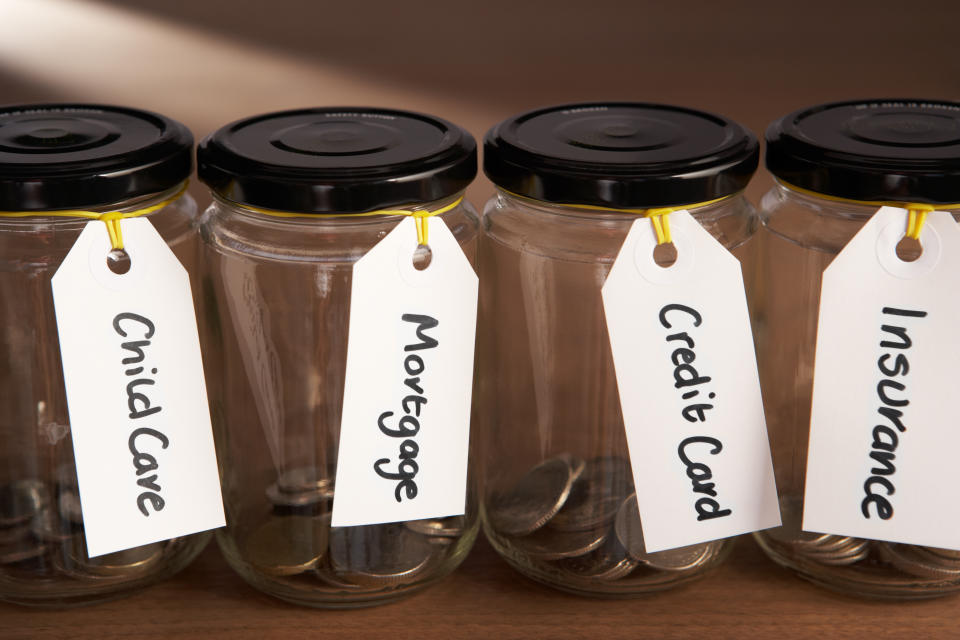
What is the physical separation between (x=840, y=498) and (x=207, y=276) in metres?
0.44

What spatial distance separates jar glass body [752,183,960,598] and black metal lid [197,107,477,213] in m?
0.23

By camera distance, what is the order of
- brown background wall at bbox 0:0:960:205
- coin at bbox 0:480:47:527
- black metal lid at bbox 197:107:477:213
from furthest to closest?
brown background wall at bbox 0:0:960:205 → coin at bbox 0:480:47:527 → black metal lid at bbox 197:107:477:213

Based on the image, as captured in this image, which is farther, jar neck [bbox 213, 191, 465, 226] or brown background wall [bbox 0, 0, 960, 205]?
brown background wall [bbox 0, 0, 960, 205]

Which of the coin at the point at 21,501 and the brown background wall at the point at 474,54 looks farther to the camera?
the brown background wall at the point at 474,54

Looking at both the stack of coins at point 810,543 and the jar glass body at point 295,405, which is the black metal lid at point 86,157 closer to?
the jar glass body at point 295,405

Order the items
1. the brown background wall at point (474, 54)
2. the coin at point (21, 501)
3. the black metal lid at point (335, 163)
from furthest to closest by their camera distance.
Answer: the brown background wall at point (474, 54) → the coin at point (21, 501) → the black metal lid at point (335, 163)

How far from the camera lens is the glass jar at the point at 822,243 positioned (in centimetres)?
62

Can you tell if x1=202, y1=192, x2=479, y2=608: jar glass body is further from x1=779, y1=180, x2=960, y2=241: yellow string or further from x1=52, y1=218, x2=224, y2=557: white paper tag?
x1=779, y1=180, x2=960, y2=241: yellow string

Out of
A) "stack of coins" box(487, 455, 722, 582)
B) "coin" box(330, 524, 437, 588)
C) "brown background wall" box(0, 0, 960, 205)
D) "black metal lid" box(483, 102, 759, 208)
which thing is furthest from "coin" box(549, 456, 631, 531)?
"brown background wall" box(0, 0, 960, 205)

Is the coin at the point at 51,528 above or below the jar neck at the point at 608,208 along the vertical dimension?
below

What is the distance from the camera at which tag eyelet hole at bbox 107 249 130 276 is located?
65cm

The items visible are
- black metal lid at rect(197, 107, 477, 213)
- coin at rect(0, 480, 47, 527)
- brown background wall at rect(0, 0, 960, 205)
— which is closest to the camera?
black metal lid at rect(197, 107, 477, 213)

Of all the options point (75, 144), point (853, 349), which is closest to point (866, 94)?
point (853, 349)

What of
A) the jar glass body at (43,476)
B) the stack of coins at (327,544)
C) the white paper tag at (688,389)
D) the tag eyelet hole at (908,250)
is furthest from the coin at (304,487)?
the tag eyelet hole at (908,250)
